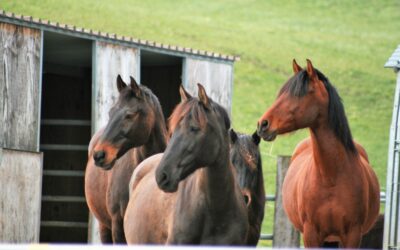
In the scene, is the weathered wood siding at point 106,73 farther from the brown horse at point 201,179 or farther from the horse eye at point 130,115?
the brown horse at point 201,179

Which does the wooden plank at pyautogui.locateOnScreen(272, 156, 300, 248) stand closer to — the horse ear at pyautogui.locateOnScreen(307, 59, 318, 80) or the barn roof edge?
the barn roof edge

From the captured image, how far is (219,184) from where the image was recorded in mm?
7082

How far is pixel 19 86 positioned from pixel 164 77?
11.4ft

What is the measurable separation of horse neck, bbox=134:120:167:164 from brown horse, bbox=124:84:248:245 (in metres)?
→ 2.27

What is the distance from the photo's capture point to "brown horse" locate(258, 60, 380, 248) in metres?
8.57

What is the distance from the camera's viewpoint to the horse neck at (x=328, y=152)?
876 cm

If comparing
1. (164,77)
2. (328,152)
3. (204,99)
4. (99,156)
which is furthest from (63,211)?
(204,99)

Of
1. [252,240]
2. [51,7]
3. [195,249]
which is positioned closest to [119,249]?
[195,249]

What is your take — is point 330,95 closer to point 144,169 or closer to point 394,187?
point 144,169

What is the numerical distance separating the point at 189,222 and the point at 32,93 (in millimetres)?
5652

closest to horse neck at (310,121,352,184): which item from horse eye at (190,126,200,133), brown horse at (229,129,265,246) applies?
brown horse at (229,129,265,246)

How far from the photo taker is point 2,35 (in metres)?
11.8

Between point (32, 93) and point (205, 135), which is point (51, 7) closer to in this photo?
point (32, 93)

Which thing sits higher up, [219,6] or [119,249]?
[219,6]
